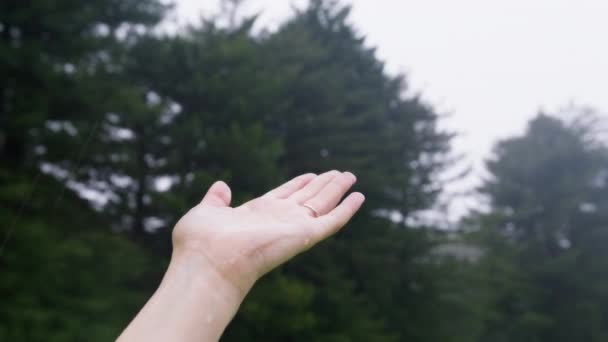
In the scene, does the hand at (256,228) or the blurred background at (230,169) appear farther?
the blurred background at (230,169)

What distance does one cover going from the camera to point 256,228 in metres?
1.17

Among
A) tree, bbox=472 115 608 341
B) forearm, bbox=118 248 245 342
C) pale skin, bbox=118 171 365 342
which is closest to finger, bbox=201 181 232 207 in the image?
pale skin, bbox=118 171 365 342

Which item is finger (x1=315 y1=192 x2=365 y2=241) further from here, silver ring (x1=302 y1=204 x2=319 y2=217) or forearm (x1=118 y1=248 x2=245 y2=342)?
forearm (x1=118 y1=248 x2=245 y2=342)

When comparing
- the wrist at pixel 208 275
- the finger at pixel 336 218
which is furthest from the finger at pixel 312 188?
the wrist at pixel 208 275

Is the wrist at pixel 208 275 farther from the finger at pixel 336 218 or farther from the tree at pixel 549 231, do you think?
the tree at pixel 549 231

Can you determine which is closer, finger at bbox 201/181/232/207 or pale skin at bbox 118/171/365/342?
pale skin at bbox 118/171/365/342

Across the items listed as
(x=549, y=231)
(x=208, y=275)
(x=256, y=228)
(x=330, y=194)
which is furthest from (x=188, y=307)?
(x=549, y=231)

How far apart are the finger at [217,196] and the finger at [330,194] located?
0.22 meters

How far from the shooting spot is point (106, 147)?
20.6ft

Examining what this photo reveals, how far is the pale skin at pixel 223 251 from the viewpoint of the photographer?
93cm

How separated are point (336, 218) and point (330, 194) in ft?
0.49

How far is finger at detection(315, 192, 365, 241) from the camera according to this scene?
4.06ft

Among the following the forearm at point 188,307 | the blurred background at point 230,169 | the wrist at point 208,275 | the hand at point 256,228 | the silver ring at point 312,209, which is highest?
the blurred background at point 230,169

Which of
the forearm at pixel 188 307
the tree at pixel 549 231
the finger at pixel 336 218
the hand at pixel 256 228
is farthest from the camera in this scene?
the tree at pixel 549 231
